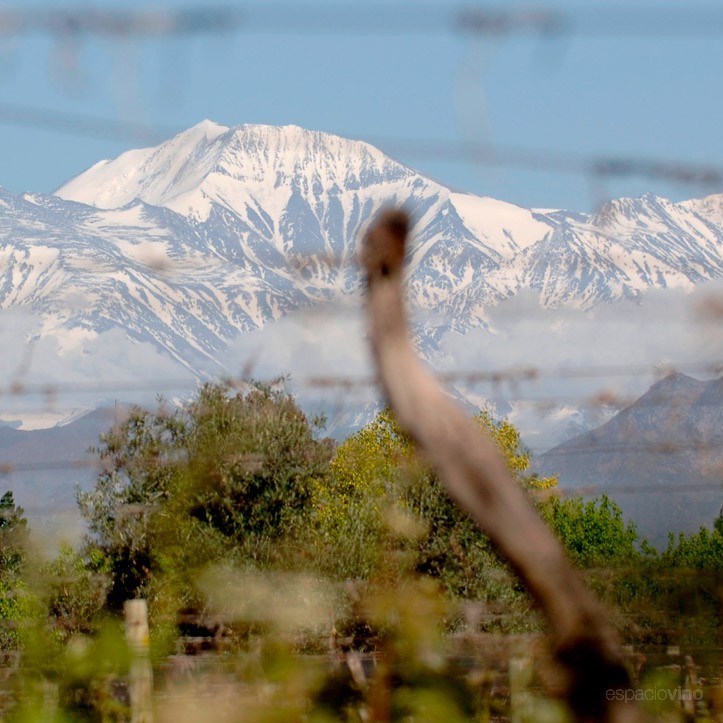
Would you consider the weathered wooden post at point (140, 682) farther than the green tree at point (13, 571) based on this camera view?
No

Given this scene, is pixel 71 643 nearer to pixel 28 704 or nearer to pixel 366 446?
pixel 28 704

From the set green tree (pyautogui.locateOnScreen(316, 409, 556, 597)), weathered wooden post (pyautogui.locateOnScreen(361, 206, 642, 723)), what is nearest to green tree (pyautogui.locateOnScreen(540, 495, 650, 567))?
green tree (pyautogui.locateOnScreen(316, 409, 556, 597))

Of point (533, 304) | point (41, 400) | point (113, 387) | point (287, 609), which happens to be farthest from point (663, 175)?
point (41, 400)

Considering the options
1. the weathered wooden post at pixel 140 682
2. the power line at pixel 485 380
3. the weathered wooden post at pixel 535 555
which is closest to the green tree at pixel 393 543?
the power line at pixel 485 380

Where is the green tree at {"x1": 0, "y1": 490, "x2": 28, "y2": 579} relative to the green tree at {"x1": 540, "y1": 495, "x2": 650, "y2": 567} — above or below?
below

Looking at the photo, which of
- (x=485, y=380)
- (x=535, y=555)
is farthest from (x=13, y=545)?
(x=485, y=380)

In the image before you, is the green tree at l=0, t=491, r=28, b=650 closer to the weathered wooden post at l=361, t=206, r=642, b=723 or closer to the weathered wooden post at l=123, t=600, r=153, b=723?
the weathered wooden post at l=123, t=600, r=153, b=723

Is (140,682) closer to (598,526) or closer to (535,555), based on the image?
(535,555)

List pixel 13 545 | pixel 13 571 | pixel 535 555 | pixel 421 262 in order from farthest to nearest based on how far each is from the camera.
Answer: pixel 13 571 < pixel 13 545 < pixel 421 262 < pixel 535 555

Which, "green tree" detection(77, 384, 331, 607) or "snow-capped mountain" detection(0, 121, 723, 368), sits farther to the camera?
"green tree" detection(77, 384, 331, 607)

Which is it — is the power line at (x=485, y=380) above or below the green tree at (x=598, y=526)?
below

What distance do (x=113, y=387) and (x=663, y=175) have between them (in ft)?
17.0

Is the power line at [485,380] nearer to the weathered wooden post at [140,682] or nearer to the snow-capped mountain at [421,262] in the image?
the snow-capped mountain at [421,262]

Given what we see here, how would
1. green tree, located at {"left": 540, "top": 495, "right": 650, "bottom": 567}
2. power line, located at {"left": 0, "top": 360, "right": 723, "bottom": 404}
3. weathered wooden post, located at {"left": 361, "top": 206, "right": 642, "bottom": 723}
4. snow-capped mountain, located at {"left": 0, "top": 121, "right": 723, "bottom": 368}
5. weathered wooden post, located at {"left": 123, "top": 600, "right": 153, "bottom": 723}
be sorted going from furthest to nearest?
green tree, located at {"left": 540, "top": 495, "right": 650, "bottom": 567} < power line, located at {"left": 0, "top": 360, "right": 723, "bottom": 404} < snow-capped mountain, located at {"left": 0, "top": 121, "right": 723, "bottom": 368} < weathered wooden post, located at {"left": 123, "top": 600, "right": 153, "bottom": 723} < weathered wooden post, located at {"left": 361, "top": 206, "right": 642, "bottom": 723}
